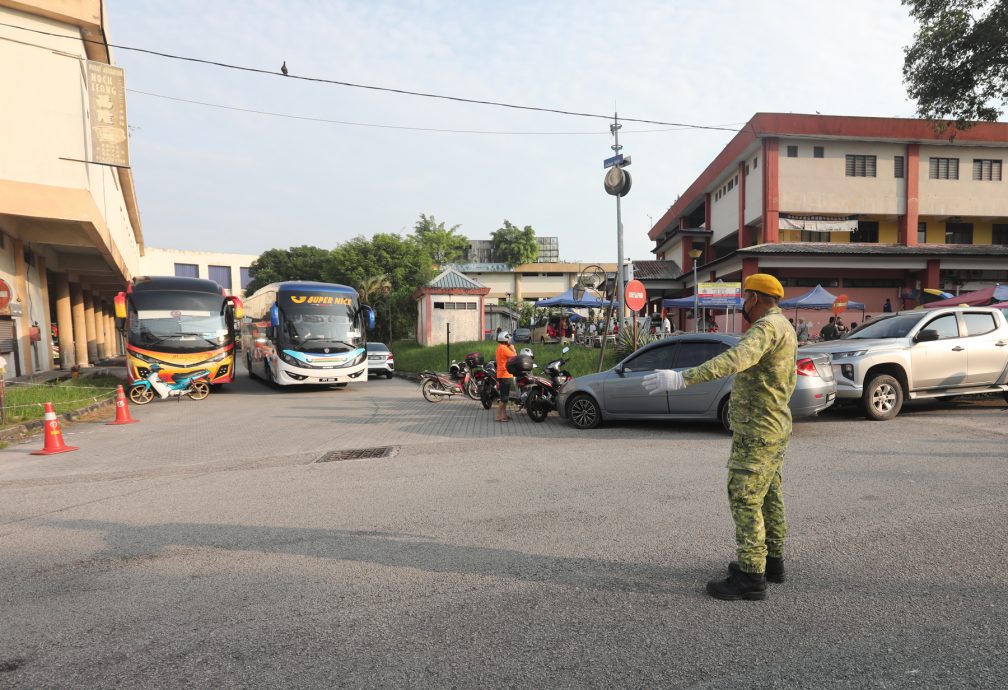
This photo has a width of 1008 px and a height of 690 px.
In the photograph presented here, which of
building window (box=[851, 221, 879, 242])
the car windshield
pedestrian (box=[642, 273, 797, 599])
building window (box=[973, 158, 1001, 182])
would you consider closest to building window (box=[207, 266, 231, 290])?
building window (box=[851, 221, 879, 242])

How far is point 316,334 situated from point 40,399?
263 inches

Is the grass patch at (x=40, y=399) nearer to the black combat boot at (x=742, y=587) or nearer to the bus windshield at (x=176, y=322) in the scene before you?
the bus windshield at (x=176, y=322)

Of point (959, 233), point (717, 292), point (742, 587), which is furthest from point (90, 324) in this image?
point (959, 233)

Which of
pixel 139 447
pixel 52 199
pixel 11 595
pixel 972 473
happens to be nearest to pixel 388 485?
pixel 11 595

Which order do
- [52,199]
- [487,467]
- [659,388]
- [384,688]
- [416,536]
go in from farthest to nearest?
[52,199]
[487,467]
[416,536]
[659,388]
[384,688]

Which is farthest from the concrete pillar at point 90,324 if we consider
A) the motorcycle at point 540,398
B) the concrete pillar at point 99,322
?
the motorcycle at point 540,398

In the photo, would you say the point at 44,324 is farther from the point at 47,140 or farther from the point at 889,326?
the point at 889,326

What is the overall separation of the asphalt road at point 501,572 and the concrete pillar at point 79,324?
28819 millimetres

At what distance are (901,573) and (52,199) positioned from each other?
2107 centimetres

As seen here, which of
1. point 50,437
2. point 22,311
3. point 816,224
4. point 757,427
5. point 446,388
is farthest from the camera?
point 816,224

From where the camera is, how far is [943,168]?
29266mm

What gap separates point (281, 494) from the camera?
602cm

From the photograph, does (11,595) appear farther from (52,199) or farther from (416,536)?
(52,199)

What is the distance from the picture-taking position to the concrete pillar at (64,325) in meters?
25.7
